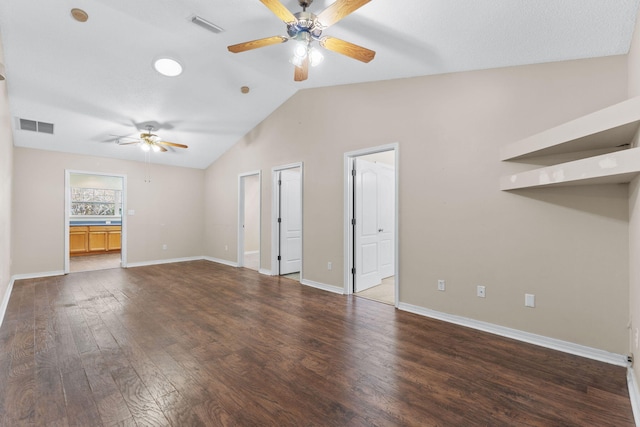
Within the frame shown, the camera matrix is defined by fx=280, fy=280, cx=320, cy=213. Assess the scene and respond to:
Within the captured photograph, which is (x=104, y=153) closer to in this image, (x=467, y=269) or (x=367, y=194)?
(x=367, y=194)

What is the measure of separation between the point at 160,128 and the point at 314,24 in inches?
164

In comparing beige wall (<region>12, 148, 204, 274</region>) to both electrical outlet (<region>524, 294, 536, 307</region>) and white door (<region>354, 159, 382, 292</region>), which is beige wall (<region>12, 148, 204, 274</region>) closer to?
white door (<region>354, 159, 382, 292</region>)

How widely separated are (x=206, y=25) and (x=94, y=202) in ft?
26.5

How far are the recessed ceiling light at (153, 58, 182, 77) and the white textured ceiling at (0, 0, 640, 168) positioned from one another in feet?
0.26

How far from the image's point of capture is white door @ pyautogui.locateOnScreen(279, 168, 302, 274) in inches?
213

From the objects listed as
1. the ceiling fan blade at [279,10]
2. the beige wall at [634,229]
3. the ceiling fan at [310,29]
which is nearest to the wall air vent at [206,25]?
the ceiling fan at [310,29]

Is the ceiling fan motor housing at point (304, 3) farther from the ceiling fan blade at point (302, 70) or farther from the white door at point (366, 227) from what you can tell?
the white door at point (366, 227)

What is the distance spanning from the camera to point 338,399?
5.90 ft

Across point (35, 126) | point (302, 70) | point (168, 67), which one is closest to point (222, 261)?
point (35, 126)

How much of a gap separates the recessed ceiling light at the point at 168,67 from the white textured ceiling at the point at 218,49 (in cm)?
8

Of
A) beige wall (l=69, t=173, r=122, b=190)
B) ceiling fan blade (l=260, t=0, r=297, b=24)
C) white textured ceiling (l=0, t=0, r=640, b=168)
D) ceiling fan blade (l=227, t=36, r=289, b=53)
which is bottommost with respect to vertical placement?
beige wall (l=69, t=173, r=122, b=190)

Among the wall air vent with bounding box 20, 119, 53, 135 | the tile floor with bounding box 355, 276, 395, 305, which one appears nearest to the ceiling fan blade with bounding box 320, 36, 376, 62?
the tile floor with bounding box 355, 276, 395, 305

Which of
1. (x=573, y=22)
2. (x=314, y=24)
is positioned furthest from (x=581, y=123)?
(x=314, y=24)

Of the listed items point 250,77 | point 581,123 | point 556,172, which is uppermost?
point 250,77
